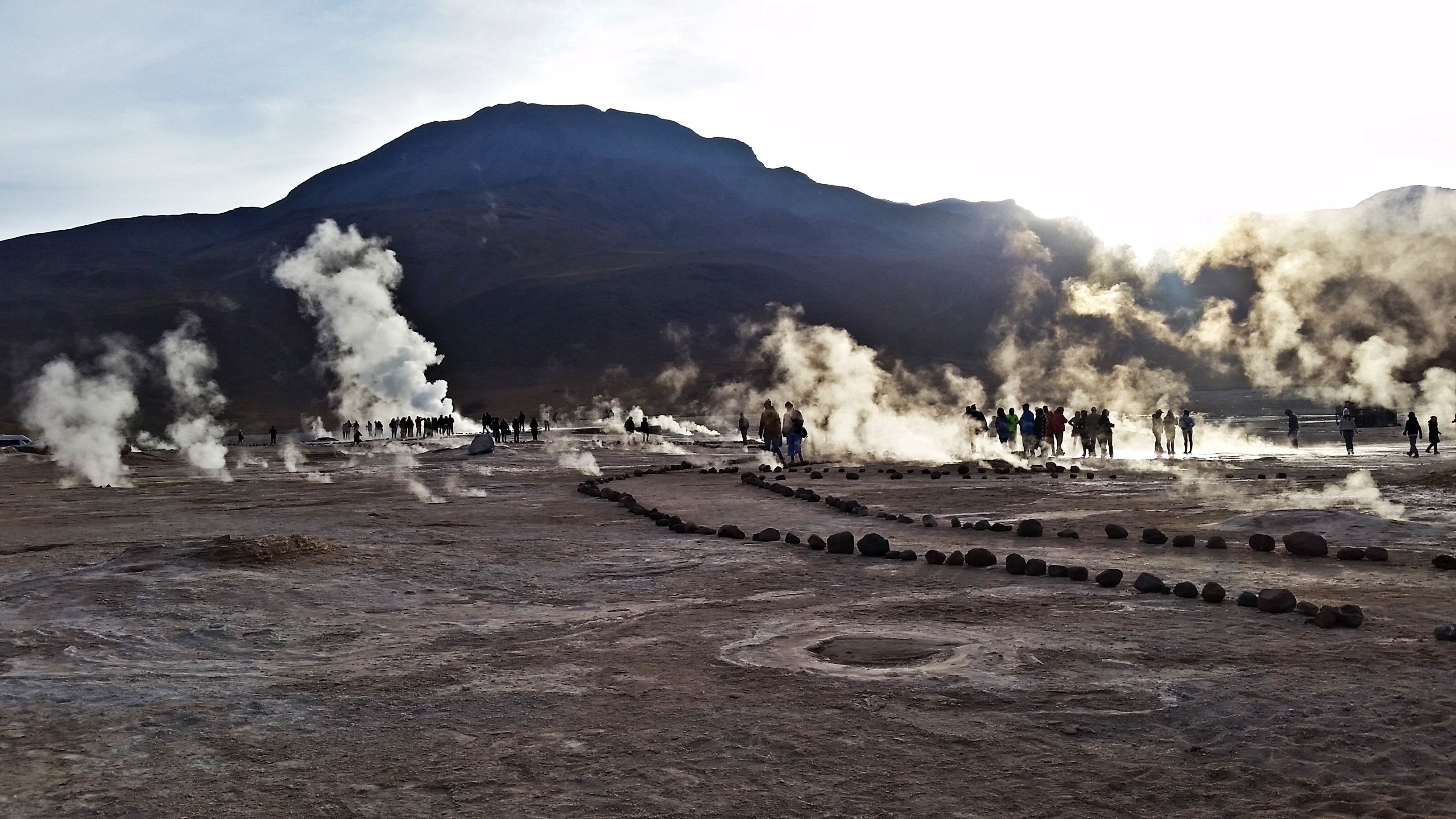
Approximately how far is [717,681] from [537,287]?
121789 millimetres

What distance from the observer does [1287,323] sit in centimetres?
6231

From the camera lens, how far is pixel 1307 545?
10.7 metres

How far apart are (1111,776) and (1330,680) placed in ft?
6.78

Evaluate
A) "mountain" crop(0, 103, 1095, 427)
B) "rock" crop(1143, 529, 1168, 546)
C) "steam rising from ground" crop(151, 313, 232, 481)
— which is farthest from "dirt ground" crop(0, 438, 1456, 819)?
"mountain" crop(0, 103, 1095, 427)

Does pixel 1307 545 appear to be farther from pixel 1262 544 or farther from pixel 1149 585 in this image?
pixel 1149 585

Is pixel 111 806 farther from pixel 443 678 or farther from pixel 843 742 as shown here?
pixel 843 742

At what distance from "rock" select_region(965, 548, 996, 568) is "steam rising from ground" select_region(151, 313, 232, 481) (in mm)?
66589

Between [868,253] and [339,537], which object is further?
[868,253]

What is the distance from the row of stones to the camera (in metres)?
7.59

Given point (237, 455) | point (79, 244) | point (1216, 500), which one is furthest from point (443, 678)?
point (79, 244)

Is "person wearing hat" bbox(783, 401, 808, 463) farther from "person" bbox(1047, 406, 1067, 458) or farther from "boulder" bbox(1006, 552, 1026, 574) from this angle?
"boulder" bbox(1006, 552, 1026, 574)

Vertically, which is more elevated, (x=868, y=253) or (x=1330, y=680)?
(x=868, y=253)

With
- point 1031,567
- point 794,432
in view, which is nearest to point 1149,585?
point 1031,567

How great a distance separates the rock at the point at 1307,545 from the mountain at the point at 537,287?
85065mm
